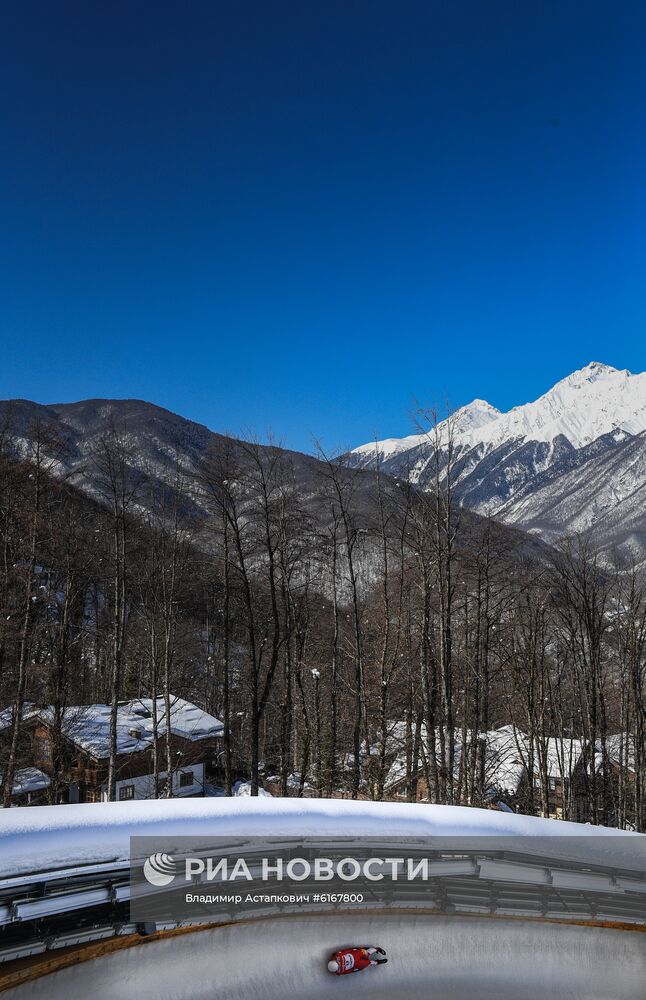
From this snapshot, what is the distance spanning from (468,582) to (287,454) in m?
6.26

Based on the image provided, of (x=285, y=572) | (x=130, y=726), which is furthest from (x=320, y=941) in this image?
(x=130, y=726)

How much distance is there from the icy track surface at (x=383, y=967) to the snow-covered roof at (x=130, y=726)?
13.7 meters

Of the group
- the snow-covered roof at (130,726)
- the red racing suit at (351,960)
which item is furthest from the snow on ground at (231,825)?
the snow-covered roof at (130,726)

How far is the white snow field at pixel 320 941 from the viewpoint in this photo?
504cm

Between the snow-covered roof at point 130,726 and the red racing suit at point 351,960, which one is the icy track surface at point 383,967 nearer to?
the red racing suit at point 351,960

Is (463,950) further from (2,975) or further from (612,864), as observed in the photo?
(2,975)

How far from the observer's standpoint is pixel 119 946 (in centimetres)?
506

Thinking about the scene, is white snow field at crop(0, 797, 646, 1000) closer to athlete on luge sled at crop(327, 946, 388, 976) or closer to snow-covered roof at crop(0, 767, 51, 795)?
athlete on luge sled at crop(327, 946, 388, 976)

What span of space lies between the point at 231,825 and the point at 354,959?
175 cm

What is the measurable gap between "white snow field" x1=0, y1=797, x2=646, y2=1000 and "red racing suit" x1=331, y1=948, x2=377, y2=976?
0.07 meters

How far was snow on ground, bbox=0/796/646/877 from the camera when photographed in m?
5.34

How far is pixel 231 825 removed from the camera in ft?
20.8

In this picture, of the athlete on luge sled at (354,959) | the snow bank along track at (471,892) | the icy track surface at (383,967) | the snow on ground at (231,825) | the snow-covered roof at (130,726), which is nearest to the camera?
the icy track surface at (383,967)

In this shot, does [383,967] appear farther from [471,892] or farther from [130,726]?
[130,726]
